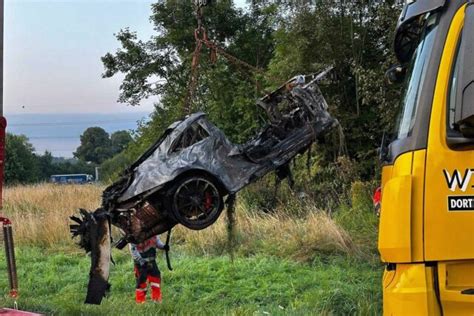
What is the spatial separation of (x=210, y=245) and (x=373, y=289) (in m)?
3.66

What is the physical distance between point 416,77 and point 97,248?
3.13 m

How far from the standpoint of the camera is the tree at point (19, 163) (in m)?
50.6

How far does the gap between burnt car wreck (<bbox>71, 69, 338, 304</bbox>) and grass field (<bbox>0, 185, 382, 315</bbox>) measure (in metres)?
1.10

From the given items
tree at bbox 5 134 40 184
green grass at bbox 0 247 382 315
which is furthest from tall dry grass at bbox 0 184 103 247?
tree at bbox 5 134 40 184

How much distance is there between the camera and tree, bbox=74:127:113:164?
7588 centimetres

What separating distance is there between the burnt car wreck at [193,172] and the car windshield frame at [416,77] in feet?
6.52

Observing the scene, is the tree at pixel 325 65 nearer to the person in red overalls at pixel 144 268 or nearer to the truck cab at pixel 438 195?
the person in red overalls at pixel 144 268

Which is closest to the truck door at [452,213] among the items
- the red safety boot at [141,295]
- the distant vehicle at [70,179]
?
the red safety boot at [141,295]

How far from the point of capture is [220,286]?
24.5 feet

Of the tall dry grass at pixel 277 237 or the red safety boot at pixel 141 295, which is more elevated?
the tall dry grass at pixel 277 237

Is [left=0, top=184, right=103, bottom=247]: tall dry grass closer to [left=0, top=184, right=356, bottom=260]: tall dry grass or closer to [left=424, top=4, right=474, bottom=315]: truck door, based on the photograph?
[left=0, top=184, right=356, bottom=260]: tall dry grass

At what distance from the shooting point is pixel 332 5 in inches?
600

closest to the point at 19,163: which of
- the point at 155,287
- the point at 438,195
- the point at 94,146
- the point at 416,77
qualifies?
the point at 94,146

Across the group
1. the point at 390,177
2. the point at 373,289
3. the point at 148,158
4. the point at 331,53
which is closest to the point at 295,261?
the point at 373,289
